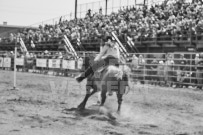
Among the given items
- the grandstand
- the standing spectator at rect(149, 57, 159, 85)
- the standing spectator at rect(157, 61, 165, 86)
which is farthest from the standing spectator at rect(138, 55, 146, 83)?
the grandstand

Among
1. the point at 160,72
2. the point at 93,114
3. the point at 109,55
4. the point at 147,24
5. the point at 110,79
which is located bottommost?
the point at 93,114

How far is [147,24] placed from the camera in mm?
21672

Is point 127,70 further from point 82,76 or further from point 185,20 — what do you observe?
point 185,20

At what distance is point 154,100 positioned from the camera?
1237 cm

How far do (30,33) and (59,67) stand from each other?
12387 millimetres

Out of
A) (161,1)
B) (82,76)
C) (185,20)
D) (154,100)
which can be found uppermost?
(161,1)

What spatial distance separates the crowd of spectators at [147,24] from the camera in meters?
19.2

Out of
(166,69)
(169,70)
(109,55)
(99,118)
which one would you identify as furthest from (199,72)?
(99,118)

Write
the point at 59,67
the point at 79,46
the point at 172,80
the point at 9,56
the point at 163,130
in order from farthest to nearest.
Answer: the point at 9,56 → the point at 79,46 → the point at 59,67 → the point at 172,80 → the point at 163,130

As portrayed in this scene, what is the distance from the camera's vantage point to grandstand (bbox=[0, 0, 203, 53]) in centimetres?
1922

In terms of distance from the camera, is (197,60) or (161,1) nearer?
(197,60)

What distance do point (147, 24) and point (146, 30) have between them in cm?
41

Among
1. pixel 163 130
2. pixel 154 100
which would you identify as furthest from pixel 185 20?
pixel 163 130

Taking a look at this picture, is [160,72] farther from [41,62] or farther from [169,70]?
[41,62]
